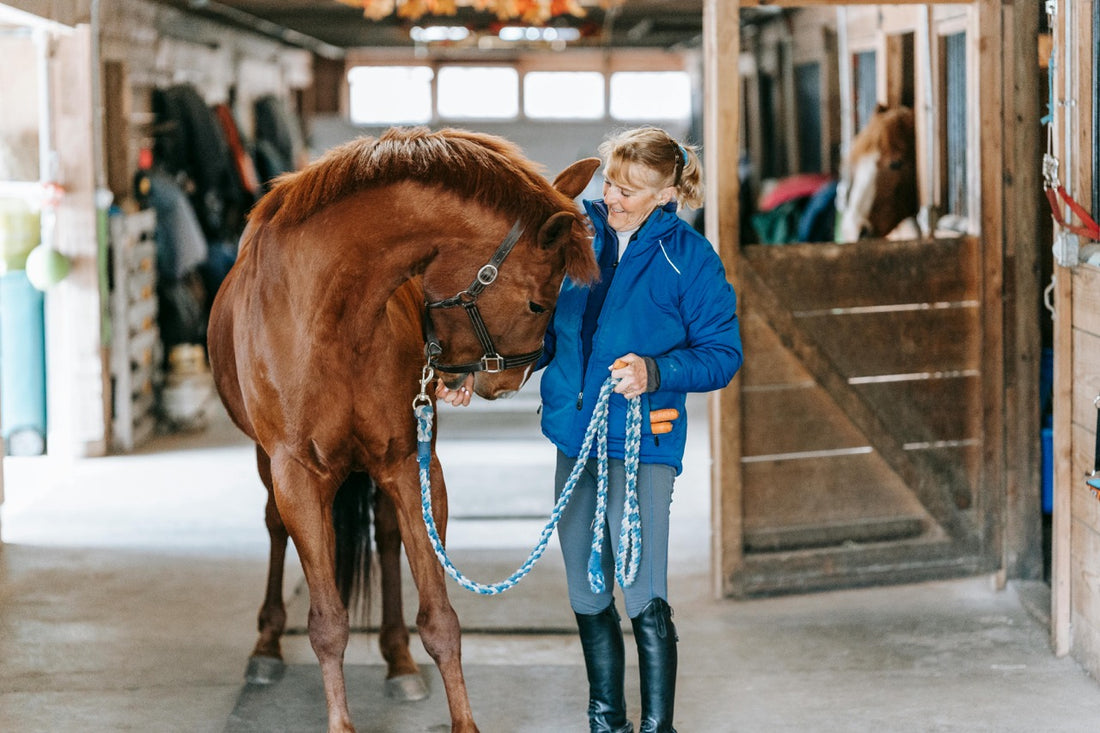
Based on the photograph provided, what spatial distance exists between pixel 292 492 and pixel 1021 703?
1728mm

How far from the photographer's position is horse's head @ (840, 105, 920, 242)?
17.4 ft

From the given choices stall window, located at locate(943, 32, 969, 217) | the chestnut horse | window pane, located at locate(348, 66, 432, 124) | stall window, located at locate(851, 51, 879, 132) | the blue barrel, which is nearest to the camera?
the chestnut horse

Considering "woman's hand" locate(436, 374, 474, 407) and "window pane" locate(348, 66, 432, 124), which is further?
"window pane" locate(348, 66, 432, 124)

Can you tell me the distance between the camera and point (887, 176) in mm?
5297

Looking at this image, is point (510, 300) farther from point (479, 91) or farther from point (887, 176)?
point (479, 91)

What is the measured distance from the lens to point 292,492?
2.81 metres

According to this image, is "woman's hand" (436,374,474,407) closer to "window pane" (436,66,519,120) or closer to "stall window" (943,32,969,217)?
"stall window" (943,32,969,217)

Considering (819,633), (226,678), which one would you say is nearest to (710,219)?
(819,633)

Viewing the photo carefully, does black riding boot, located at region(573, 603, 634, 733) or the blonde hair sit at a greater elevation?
the blonde hair

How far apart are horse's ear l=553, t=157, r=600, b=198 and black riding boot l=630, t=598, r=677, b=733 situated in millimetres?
822

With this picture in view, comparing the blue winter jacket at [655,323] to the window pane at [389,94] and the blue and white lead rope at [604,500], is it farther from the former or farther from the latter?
the window pane at [389,94]

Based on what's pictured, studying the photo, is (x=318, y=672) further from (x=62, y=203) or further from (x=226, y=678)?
(x=62, y=203)

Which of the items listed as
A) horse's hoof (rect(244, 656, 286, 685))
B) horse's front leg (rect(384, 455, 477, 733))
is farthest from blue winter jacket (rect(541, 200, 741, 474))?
horse's hoof (rect(244, 656, 286, 685))

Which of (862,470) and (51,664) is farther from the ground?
(862,470)
